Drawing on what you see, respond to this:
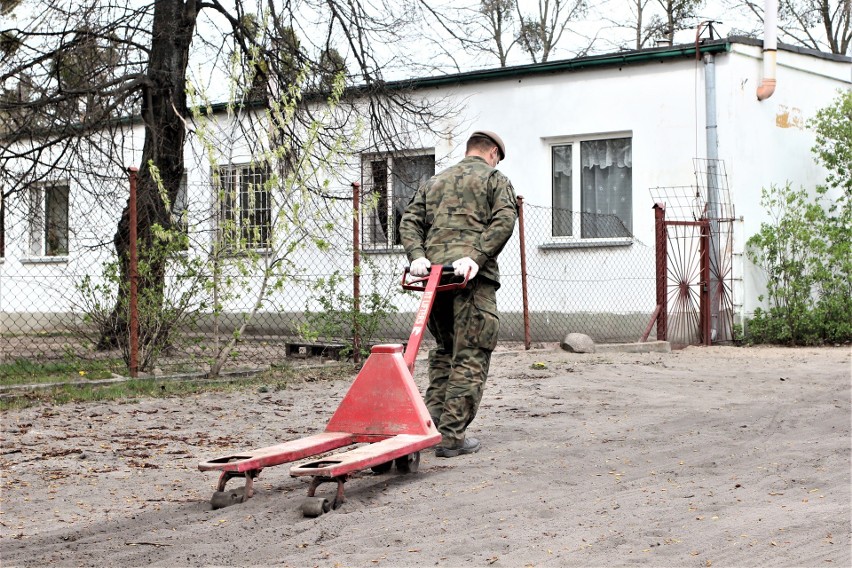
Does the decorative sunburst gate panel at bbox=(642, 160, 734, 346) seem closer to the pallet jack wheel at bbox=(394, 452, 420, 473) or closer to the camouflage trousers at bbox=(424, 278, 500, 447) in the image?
the camouflage trousers at bbox=(424, 278, 500, 447)

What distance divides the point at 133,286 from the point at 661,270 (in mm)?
7176

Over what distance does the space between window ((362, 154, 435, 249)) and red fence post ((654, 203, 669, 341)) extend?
3280mm

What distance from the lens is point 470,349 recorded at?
21.8 feet

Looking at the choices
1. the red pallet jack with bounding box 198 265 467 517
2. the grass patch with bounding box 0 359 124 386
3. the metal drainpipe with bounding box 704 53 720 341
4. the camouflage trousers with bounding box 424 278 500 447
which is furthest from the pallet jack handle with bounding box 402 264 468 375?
the metal drainpipe with bounding box 704 53 720 341

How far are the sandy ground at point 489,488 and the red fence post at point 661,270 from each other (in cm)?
444

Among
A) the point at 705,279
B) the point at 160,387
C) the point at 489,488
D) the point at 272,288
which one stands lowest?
the point at 489,488

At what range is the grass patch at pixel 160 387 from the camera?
30.2 ft

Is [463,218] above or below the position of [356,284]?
above

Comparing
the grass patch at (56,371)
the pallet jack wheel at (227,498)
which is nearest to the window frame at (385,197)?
the grass patch at (56,371)

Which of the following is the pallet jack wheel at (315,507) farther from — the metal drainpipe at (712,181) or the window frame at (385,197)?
the metal drainpipe at (712,181)

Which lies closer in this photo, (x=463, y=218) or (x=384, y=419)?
(x=384, y=419)

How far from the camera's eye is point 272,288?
11.0 meters

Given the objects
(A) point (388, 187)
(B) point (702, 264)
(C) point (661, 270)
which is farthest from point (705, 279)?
(A) point (388, 187)

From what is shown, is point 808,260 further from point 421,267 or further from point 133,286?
point 421,267
